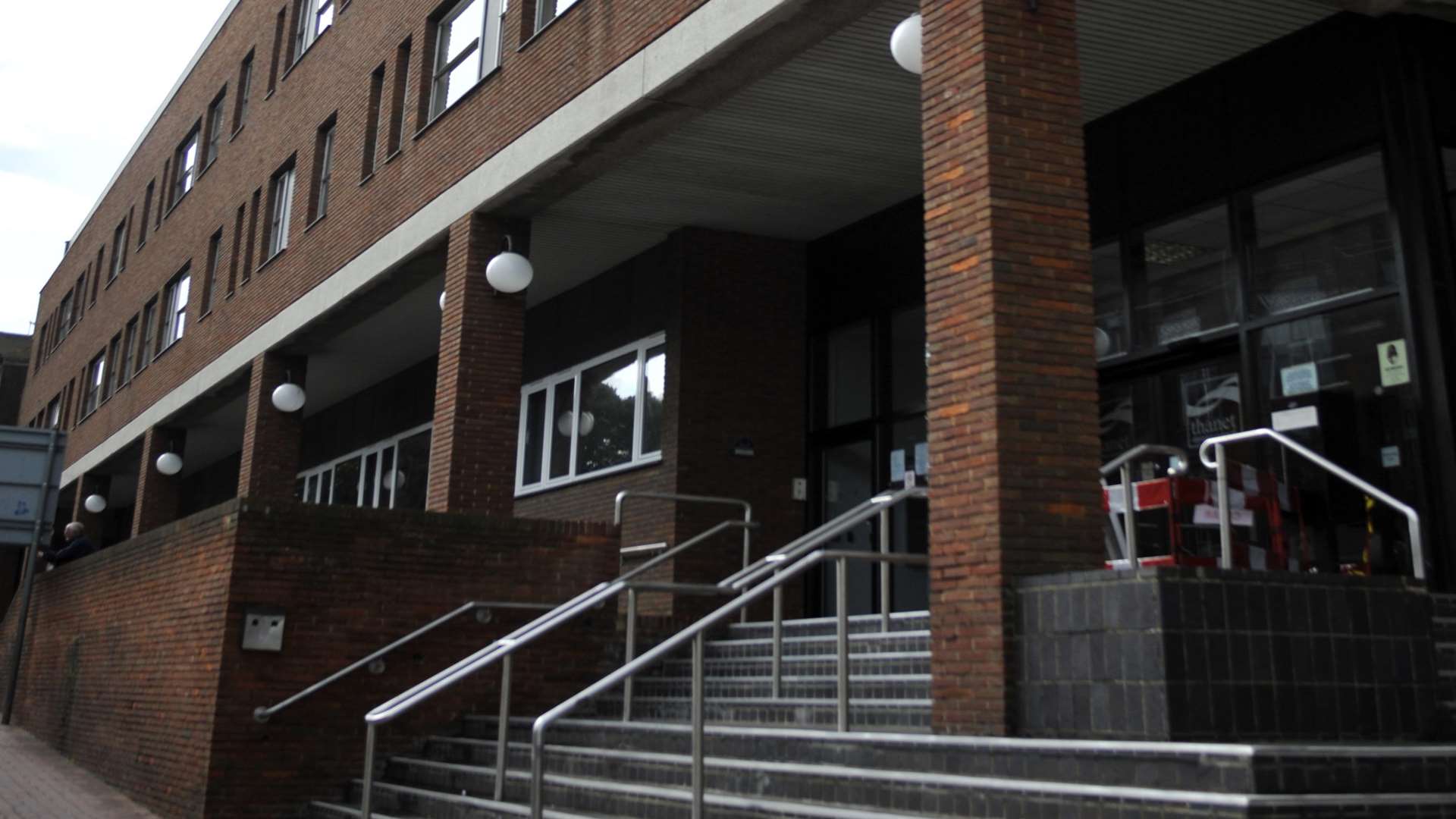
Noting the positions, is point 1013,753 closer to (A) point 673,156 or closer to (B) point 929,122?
(B) point 929,122

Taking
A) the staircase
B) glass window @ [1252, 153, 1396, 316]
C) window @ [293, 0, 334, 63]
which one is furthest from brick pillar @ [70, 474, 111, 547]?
glass window @ [1252, 153, 1396, 316]

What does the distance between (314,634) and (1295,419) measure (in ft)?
24.3

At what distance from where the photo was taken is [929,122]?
25.6 ft

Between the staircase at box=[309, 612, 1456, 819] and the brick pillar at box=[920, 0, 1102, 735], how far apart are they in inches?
24.7

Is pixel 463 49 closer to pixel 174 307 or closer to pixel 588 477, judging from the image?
pixel 588 477

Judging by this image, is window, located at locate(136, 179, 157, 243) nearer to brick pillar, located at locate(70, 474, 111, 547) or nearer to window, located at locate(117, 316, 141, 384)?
window, located at locate(117, 316, 141, 384)

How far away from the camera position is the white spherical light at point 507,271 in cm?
1345

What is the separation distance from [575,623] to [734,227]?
497 cm

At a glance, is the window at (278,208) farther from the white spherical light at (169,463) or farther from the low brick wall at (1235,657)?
the low brick wall at (1235,657)

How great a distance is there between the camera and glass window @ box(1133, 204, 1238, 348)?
34.7 ft

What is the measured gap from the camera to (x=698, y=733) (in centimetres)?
673

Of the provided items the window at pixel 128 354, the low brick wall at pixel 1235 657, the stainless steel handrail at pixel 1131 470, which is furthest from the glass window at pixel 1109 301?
the window at pixel 128 354

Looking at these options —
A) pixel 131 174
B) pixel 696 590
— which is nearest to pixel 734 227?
pixel 696 590

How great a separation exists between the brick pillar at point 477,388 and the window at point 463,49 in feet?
6.98
